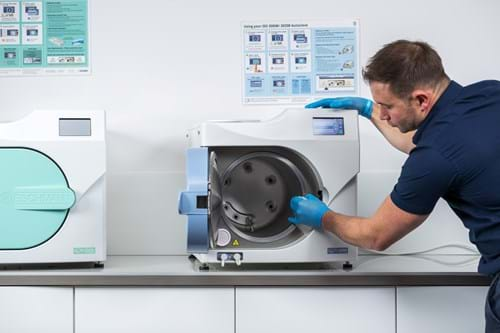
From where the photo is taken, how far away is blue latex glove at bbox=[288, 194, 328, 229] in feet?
6.25

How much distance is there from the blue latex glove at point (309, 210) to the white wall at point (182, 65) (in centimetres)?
61

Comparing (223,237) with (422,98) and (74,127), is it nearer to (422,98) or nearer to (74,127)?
(74,127)

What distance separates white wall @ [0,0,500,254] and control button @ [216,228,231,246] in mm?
619

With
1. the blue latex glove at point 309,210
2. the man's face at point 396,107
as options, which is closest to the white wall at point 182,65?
the blue latex glove at point 309,210

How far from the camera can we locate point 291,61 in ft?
8.34

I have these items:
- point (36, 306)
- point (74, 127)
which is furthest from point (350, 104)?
point (36, 306)

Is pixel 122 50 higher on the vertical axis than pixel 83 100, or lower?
higher

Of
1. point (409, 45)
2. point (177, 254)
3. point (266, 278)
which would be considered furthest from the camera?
point (177, 254)

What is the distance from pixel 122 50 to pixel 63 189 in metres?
0.77

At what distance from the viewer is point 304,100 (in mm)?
2535

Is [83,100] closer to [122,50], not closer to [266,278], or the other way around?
[122,50]

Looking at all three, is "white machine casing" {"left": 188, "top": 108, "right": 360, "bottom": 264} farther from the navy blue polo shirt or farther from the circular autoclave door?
the navy blue polo shirt

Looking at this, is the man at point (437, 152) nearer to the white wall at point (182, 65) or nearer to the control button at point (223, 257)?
the control button at point (223, 257)

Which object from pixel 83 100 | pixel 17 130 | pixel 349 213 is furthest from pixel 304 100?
pixel 17 130
